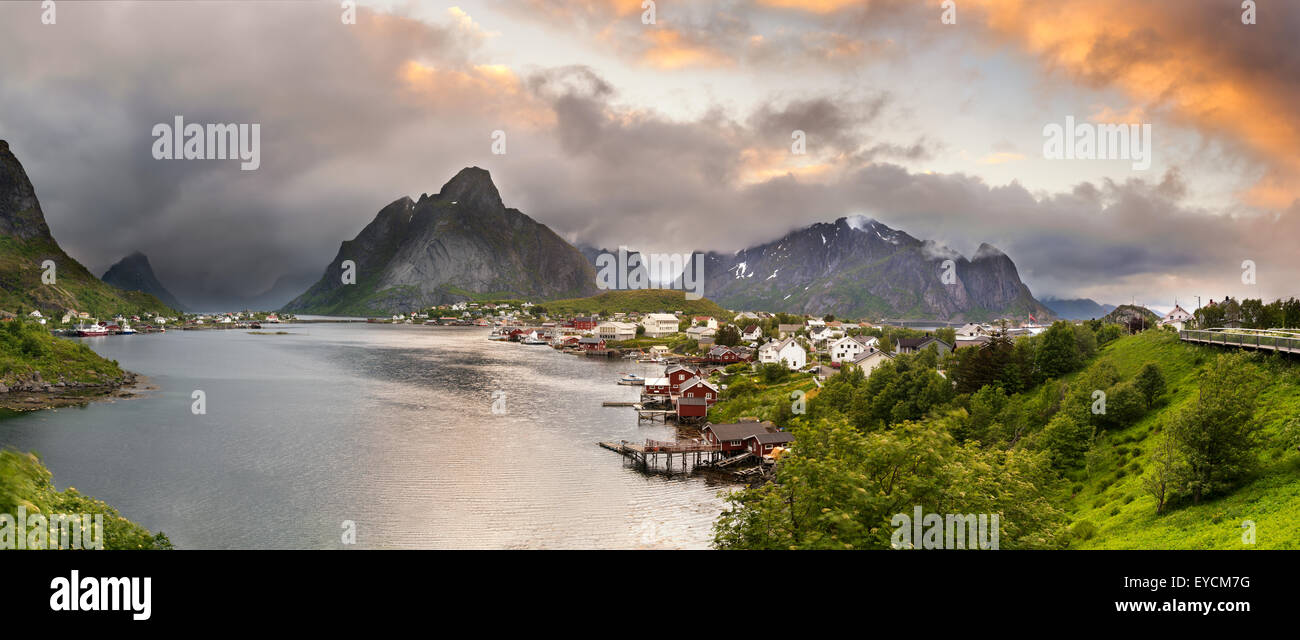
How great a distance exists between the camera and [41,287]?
168 m

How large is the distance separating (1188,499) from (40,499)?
107ft

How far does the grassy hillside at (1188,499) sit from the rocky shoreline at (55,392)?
257 ft

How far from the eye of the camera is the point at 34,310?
154 meters

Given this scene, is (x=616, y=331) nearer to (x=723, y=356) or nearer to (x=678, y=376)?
(x=723, y=356)

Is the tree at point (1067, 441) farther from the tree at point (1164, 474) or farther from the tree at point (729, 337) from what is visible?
the tree at point (729, 337)

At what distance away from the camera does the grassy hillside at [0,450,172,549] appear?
12.2m

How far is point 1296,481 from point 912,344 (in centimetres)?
7283

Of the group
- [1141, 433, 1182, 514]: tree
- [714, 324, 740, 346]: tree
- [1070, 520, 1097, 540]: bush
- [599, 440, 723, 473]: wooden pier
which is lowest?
[599, 440, 723, 473]: wooden pier

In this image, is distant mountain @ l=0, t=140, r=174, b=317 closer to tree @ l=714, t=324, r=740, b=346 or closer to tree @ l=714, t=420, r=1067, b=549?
tree @ l=714, t=324, r=740, b=346

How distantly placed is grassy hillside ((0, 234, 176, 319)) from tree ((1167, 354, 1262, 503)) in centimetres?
20171

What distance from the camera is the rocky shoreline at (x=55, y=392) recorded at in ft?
190

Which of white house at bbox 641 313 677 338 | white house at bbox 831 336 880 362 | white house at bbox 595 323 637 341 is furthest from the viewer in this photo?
white house at bbox 641 313 677 338

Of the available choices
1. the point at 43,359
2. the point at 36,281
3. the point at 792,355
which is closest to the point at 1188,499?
the point at 792,355

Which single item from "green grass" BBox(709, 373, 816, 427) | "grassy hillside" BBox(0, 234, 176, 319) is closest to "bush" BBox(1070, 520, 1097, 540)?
"green grass" BBox(709, 373, 816, 427)
